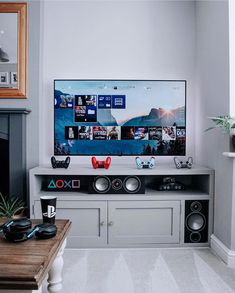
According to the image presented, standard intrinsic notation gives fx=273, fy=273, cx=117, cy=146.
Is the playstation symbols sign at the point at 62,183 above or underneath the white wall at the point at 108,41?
underneath

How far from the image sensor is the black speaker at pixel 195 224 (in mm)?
2549

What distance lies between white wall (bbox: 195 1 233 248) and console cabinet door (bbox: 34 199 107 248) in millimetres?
1037

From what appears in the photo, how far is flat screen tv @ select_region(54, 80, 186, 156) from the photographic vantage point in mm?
2922

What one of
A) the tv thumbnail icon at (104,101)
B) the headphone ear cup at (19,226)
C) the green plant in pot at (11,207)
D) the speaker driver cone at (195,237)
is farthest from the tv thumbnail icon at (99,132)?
the headphone ear cup at (19,226)

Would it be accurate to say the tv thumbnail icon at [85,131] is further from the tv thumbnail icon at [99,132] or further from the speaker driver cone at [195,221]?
the speaker driver cone at [195,221]

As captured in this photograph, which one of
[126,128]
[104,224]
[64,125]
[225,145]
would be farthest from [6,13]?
[225,145]

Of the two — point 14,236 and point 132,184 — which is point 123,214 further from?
point 14,236

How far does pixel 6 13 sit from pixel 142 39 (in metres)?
1.44

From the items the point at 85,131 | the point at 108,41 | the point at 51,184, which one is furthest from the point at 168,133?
the point at 51,184

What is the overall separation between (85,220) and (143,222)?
53 centimetres

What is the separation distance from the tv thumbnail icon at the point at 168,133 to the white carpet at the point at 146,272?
3.73 feet

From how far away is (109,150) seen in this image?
9.71 feet

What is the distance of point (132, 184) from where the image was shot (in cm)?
261

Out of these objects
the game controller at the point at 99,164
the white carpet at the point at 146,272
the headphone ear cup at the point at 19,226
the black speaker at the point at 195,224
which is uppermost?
the game controller at the point at 99,164
